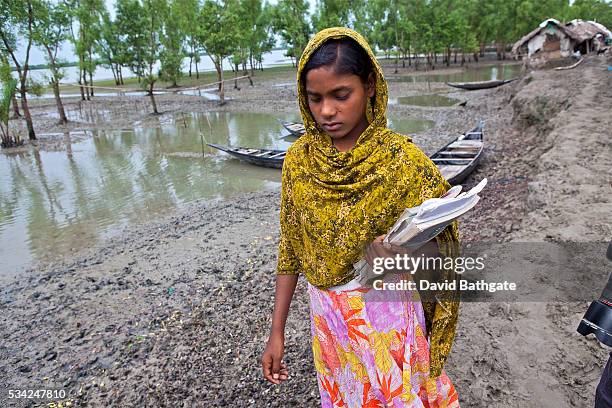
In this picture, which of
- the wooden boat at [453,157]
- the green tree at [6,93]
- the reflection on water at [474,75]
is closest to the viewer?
the wooden boat at [453,157]

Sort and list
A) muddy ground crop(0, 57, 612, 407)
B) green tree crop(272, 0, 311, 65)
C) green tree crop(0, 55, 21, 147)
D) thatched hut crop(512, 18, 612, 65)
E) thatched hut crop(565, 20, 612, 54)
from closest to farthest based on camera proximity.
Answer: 1. muddy ground crop(0, 57, 612, 407)
2. green tree crop(0, 55, 21, 147)
3. thatched hut crop(512, 18, 612, 65)
4. thatched hut crop(565, 20, 612, 54)
5. green tree crop(272, 0, 311, 65)

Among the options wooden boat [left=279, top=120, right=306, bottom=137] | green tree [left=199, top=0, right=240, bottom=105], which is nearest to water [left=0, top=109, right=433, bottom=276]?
wooden boat [left=279, top=120, right=306, bottom=137]

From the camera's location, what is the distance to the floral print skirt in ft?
4.47

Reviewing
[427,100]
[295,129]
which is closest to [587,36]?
[427,100]

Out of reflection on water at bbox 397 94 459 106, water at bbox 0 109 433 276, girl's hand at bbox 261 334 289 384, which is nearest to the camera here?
girl's hand at bbox 261 334 289 384

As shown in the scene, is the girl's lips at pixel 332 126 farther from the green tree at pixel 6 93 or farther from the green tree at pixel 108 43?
the green tree at pixel 108 43

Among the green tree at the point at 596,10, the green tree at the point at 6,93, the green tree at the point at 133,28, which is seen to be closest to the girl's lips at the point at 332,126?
the green tree at the point at 6,93

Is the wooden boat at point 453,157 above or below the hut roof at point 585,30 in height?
below

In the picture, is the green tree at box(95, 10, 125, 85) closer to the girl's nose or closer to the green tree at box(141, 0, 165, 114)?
the green tree at box(141, 0, 165, 114)

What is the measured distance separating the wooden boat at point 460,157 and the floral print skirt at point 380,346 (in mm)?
6189

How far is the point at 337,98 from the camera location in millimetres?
1290

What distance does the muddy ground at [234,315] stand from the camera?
2664 millimetres

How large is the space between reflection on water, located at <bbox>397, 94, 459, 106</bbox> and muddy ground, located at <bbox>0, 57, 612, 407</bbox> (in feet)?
42.0

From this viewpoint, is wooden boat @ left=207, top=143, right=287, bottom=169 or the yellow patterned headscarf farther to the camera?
wooden boat @ left=207, top=143, right=287, bottom=169
